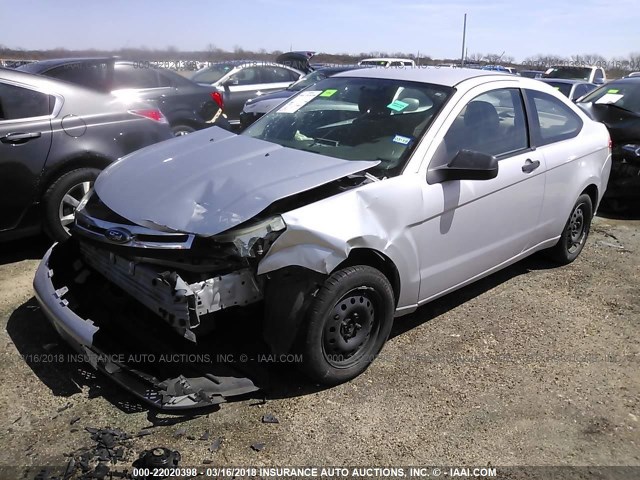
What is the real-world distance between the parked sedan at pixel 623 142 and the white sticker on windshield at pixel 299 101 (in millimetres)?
4142

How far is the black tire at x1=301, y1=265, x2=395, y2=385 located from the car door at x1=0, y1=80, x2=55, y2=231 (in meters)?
2.85

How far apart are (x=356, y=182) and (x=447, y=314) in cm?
148

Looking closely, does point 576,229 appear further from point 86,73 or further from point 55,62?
point 55,62

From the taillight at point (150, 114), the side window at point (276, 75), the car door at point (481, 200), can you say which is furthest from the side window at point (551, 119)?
the side window at point (276, 75)

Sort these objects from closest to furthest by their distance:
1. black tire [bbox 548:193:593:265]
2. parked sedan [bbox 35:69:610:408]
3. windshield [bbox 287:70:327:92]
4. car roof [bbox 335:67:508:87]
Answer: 1. parked sedan [bbox 35:69:610:408]
2. car roof [bbox 335:67:508:87]
3. black tire [bbox 548:193:593:265]
4. windshield [bbox 287:70:327:92]

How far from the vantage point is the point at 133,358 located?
2930 mm

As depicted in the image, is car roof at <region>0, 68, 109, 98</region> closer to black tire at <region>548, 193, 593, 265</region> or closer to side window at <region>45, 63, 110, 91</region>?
side window at <region>45, 63, 110, 91</region>

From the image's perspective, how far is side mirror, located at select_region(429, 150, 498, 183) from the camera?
3.39 metres

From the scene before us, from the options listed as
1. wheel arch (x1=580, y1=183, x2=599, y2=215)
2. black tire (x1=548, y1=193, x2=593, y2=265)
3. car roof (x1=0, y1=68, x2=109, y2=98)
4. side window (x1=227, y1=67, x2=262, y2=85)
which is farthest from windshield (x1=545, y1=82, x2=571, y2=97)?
car roof (x1=0, y1=68, x2=109, y2=98)

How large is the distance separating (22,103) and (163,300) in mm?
2893

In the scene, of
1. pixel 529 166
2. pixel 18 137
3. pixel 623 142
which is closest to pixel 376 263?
pixel 529 166

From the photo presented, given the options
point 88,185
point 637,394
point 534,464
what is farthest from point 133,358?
point 637,394

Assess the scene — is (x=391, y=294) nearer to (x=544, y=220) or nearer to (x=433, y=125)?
(x=433, y=125)

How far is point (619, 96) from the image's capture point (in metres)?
7.37
